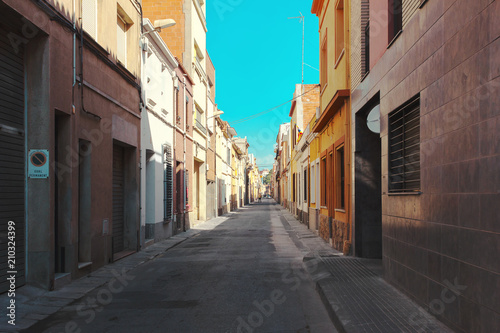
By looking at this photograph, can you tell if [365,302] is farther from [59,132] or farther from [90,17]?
[90,17]

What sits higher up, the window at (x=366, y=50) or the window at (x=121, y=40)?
the window at (x=121, y=40)

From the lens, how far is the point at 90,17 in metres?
9.38

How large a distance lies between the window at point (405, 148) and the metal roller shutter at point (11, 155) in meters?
6.02

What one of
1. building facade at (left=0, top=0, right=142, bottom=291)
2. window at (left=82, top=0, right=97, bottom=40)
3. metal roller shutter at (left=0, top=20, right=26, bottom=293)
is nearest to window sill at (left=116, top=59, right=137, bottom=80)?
building facade at (left=0, top=0, right=142, bottom=291)

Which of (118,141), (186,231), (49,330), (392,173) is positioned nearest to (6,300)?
(49,330)

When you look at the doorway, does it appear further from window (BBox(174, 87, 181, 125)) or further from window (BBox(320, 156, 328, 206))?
window (BBox(174, 87, 181, 125))

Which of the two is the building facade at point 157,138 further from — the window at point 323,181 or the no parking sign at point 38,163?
the no parking sign at point 38,163

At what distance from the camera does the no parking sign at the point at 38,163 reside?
7082 mm

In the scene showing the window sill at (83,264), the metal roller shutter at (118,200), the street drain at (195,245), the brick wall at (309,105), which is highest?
the brick wall at (309,105)

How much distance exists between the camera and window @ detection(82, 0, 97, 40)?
29.8 ft

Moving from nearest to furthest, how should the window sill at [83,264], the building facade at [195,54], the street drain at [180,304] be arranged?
the street drain at [180,304] < the window sill at [83,264] < the building facade at [195,54]

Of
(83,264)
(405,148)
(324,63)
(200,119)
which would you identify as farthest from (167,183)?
(405,148)

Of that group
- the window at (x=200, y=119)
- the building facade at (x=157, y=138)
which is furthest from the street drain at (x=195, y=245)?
the window at (x=200, y=119)

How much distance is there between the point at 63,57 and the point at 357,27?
6781mm
